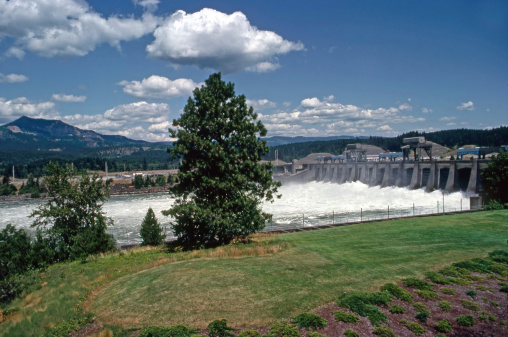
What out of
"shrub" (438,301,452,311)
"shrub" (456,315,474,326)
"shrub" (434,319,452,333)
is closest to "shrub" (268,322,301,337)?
"shrub" (434,319,452,333)

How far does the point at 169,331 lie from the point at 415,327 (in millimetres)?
7783

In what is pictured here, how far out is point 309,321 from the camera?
11359 millimetres

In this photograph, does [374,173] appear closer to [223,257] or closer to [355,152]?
[355,152]

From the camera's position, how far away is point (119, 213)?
228 ft

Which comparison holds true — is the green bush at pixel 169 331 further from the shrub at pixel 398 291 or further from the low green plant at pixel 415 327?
the shrub at pixel 398 291

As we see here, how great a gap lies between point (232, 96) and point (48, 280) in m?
16.0

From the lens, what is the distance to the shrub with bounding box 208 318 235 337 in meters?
10.9

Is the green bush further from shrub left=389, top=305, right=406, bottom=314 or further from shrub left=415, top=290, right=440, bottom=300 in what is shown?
shrub left=415, top=290, right=440, bottom=300

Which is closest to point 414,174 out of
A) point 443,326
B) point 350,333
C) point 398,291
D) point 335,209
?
point 335,209

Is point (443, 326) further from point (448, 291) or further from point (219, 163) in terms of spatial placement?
point (219, 163)

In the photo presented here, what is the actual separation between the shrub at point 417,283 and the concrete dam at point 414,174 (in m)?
53.4

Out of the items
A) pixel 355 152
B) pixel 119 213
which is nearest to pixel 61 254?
pixel 119 213

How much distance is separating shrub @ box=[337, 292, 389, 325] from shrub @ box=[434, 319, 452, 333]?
1.62 meters

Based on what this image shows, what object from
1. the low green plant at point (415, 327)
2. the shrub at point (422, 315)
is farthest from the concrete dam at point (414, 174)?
the low green plant at point (415, 327)
